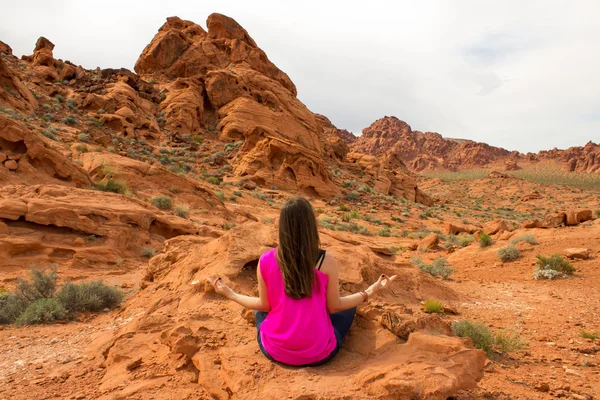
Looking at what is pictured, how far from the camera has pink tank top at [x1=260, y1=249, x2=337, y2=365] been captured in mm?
2756

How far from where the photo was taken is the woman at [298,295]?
273cm

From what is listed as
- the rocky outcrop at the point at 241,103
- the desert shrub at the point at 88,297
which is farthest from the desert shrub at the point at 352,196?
the desert shrub at the point at 88,297

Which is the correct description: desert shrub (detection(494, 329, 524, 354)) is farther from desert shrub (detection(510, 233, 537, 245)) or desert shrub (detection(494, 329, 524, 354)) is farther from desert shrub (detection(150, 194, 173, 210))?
desert shrub (detection(150, 194, 173, 210))

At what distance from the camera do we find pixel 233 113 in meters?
31.2

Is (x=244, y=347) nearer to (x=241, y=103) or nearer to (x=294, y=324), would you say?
(x=294, y=324)

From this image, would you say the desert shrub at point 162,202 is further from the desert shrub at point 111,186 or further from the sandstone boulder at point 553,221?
the sandstone boulder at point 553,221

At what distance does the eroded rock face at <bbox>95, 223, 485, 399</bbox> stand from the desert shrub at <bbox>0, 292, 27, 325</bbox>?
1.67m

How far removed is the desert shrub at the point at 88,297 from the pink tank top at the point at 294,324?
14.2ft

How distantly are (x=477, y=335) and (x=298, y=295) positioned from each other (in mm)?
2681

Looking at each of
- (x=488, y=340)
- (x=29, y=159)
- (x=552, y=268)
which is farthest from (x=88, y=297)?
(x=552, y=268)

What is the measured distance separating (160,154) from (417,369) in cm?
2536

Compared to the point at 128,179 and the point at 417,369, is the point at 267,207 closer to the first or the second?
the point at 128,179

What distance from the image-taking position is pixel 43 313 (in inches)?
215

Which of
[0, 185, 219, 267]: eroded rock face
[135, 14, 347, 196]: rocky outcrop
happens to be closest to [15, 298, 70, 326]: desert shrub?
[0, 185, 219, 267]: eroded rock face
